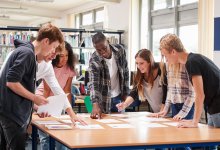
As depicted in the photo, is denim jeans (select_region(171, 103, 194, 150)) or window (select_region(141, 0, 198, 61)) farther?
window (select_region(141, 0, 198, 61))

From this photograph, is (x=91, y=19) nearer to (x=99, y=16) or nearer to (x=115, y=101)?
(x=99, y=16)

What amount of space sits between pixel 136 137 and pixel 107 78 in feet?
3.80

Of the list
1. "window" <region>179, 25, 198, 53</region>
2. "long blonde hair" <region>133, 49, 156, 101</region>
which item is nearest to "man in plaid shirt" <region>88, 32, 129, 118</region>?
"long blonde hair" <region>133, 49, 156, 101</region>

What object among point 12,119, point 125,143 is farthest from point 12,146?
point 125,143

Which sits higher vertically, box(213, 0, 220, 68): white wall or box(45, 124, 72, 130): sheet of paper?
box(213, 0, 220, 68): white wall

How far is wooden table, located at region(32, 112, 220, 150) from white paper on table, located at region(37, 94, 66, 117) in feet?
0.44

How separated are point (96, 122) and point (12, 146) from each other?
911mm

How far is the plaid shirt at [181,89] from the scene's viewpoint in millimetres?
3260

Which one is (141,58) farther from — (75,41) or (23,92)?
(75,41)

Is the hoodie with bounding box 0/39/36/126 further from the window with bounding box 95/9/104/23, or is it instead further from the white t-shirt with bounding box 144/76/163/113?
the window with bounding box 95/9/104/23

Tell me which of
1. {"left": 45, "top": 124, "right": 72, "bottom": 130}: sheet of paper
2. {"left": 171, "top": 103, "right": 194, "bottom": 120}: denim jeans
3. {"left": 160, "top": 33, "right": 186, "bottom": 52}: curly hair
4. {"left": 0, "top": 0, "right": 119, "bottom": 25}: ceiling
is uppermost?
{"left": 0, "top": 0, "right": 119, "bottom": 25}: ceiling

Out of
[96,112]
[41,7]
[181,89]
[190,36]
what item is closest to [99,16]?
[41,7]

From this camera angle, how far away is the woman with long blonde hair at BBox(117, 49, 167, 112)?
3.62 meters

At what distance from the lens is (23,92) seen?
2436mm
